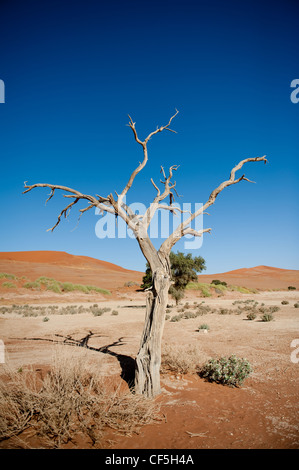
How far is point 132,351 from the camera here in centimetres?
914

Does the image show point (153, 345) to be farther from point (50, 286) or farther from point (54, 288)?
point (50, 286)

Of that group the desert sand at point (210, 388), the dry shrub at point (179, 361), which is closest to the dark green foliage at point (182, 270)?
the desert sand at point (210, 388)

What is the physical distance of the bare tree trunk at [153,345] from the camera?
5410 mm

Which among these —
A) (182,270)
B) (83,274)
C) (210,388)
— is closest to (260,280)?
(83,274)

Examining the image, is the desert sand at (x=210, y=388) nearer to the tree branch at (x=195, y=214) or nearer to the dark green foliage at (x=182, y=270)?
the tree branch at (x=195, y=214)

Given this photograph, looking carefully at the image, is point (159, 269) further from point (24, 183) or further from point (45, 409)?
point (24, 183)

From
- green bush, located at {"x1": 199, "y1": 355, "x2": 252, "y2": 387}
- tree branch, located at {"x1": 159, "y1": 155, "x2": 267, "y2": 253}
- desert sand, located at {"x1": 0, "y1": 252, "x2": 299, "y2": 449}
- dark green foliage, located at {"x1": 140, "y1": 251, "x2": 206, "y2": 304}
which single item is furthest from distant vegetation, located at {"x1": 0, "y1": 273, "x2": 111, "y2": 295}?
tree branch, located at {"x1": 159, "y1": 155, "x2": 267, "y2": 253}

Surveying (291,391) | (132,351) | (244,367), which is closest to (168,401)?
(244,367)

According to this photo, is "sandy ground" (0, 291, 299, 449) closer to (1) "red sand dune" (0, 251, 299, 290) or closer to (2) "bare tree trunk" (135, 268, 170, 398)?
(2) "bare tree trunk" (135, 268, 170, 398)

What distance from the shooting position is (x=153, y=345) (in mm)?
5477

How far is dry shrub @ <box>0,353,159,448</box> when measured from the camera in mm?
3840

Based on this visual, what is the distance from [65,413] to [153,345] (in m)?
2.09
